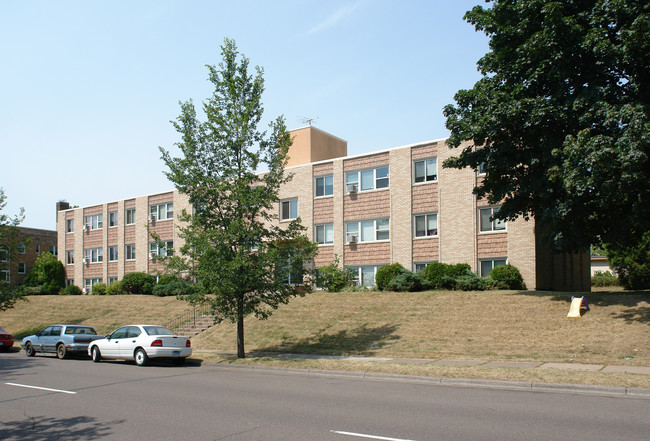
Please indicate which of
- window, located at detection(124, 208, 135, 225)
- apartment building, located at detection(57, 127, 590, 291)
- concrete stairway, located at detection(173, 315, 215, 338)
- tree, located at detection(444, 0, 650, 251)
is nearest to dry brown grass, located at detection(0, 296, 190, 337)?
concrete stairway, located at detection(173, 315, 215, 338)

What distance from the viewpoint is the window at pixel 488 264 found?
26.5 metres

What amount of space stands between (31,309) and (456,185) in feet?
106

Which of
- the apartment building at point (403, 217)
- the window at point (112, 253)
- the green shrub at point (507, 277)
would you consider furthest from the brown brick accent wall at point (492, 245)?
Result: the window at point (112, 253)

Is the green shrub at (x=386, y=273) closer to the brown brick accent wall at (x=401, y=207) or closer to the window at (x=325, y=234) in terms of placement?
the brown brick accent wall at (x=401, y=207)

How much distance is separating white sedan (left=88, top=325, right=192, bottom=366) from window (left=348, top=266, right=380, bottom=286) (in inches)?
552

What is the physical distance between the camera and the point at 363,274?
102 ft

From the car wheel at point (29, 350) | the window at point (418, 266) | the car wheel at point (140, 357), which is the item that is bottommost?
the car wheel at point (29, 350)

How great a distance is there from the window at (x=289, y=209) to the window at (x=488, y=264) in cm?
1259

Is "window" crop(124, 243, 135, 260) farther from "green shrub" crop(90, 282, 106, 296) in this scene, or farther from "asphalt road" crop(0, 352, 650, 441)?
"asphalt road" crop(0, 352, 650, 441)

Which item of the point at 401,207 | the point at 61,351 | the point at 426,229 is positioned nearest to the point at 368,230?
the point at 401,207

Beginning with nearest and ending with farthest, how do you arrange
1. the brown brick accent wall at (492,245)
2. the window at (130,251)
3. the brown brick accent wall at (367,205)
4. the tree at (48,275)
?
1. the brown brick accent wall at (492,245)
2. the brown brick accent wall at (367,205)
3. the window at (130,251)
4. the tree at (48,275)

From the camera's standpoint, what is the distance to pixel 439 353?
16578 mm

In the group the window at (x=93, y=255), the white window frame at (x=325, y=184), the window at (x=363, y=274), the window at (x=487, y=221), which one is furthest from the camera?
the window at (x=93, y=255)

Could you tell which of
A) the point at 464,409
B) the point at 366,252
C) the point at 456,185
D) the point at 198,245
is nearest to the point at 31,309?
the point at 366,252
